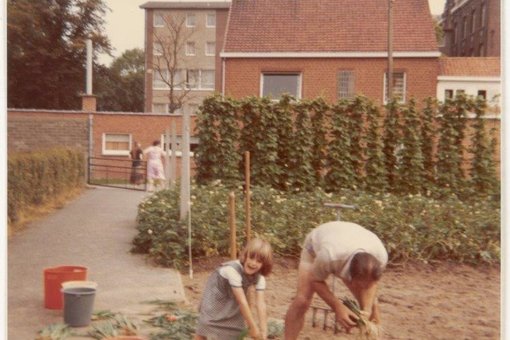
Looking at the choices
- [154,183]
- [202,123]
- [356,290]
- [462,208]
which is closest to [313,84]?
[202,123]

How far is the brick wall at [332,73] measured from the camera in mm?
7352

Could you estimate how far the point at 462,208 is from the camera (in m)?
6.64

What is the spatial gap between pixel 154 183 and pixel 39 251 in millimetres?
4295

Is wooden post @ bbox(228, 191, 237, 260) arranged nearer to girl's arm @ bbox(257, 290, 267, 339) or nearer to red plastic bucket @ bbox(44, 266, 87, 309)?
girl's arm @ bbox(257, 290, 267, 339)

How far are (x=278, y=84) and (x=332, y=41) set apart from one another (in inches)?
125

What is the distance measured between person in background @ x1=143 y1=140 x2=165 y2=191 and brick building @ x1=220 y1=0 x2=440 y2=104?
3.95ft

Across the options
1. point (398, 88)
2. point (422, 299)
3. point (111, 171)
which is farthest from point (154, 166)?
point (422, 299)

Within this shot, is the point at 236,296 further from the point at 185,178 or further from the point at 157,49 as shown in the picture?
the point at 185,178

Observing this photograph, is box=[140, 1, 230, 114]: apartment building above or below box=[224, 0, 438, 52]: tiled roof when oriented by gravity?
below

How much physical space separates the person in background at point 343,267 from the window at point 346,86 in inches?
215

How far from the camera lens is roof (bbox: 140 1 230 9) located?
4.24 m

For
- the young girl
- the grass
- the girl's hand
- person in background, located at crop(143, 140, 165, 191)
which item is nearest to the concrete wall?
the grass

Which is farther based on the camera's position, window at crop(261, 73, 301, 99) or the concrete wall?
window at crop(261, 73, 301, 99)

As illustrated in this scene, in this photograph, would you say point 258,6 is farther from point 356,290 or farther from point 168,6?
point 356,290
